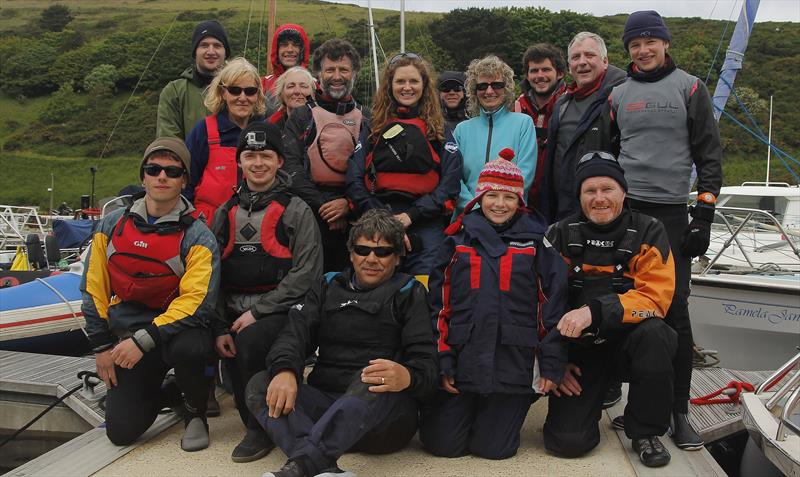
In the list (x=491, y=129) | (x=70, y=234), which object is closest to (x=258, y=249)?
(x=491, y=129)

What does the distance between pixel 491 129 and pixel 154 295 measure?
235cm

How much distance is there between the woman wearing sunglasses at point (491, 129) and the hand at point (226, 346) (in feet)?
5.49

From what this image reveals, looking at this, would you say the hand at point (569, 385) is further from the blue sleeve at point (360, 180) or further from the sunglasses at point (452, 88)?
the sunglasses at point (452, 88)

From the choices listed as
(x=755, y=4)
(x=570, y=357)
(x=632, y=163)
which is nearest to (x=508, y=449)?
(x=570, y=357)

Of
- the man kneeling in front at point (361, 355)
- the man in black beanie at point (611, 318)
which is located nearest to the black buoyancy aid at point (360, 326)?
the man kneeling in front at point (361, 355)

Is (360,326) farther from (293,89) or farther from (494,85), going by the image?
(293,89)

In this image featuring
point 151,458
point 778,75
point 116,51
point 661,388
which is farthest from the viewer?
point 116,51

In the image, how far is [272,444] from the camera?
3701 millimetres

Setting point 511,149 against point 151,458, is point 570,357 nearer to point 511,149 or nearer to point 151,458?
point 511,149

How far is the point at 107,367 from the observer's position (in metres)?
3.71

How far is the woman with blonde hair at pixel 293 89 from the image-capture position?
4988 millimetres

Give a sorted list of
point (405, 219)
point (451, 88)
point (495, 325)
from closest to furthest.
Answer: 1. point (495, 325)
2. point (405, 219)
3. point (451, 88)

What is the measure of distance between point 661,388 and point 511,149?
1723 mm

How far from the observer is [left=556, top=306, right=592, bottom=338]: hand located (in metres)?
3.42
